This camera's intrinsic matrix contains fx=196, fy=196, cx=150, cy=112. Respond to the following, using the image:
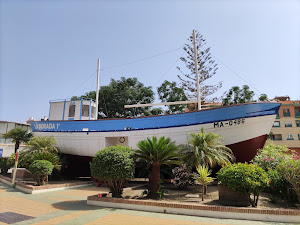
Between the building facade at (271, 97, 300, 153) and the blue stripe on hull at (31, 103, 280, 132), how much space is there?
78.1ft

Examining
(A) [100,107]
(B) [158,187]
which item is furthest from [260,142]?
(A) [100,107]

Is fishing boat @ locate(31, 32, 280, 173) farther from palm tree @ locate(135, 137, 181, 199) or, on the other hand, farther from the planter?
the planter

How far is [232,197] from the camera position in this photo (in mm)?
7184

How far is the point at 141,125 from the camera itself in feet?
43.4

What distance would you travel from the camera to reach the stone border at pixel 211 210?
5.75m

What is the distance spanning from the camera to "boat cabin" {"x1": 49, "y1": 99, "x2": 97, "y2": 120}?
52.9ft

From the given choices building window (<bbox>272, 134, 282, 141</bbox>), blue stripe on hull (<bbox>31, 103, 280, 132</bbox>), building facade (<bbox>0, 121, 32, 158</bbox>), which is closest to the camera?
blue stripe on hull (<bbox>31, 103, 280, 132</bbox>)

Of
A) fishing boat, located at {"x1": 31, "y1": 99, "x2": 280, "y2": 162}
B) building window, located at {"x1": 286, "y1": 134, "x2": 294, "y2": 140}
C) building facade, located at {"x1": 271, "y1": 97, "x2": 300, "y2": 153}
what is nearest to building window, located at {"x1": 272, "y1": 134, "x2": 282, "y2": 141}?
building facade, located at {"x1": 271, "y1": 97, "x2": 300, "y2": 153}

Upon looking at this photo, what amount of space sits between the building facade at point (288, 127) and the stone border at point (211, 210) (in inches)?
1131

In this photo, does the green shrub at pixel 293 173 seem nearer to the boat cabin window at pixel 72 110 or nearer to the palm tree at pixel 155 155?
the palm tree at pixel 155 155

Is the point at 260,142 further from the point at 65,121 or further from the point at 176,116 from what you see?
the point at 65,121

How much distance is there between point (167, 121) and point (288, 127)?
89.2 ft

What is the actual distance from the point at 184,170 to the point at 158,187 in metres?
2.45

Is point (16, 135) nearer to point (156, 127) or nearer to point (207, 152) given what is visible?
point (156, 127)
